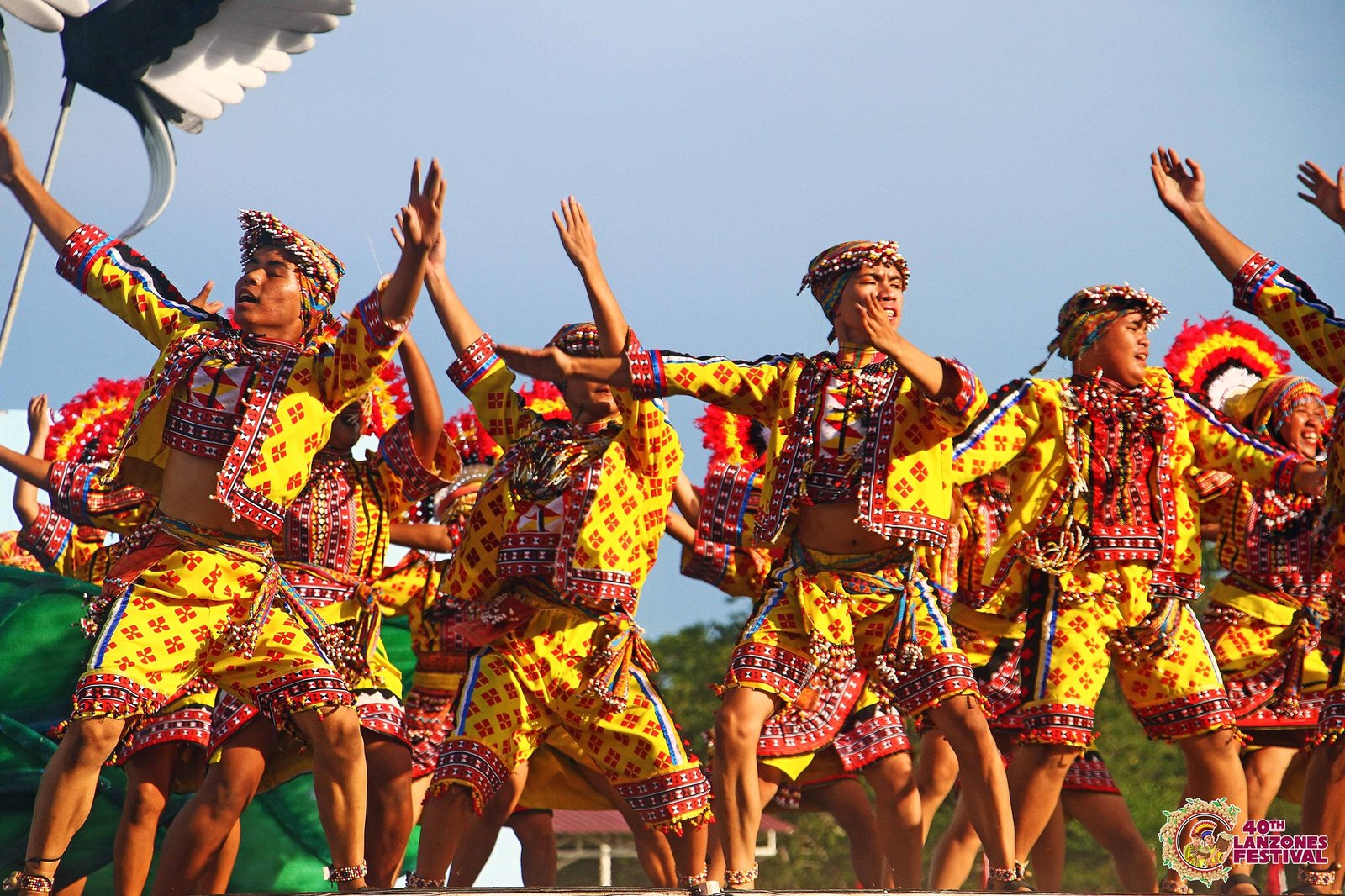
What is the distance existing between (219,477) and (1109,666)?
310 centimetres

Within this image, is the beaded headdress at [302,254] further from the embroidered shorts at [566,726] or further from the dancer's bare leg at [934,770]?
the dancer's bare leg at [934,770]

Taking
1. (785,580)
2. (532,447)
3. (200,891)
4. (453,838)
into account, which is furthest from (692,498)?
(200,891)

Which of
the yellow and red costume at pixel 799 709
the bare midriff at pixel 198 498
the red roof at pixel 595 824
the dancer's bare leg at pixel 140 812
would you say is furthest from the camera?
the red roof at pixel 595 824

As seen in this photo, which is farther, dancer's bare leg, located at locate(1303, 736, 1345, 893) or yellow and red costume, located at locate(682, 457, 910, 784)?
yellow and red costume, located at locate(682, 457, 910, 784)

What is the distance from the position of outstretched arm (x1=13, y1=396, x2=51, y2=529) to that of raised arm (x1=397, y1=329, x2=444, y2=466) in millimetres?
2127

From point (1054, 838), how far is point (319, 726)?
322cm

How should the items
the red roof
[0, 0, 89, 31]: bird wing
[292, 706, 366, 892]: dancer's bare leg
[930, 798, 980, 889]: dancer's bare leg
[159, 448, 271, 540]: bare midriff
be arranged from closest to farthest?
[292, 706, 366, 892]: dancer's bare leg → [159, 448, 271, 540]: bare midriff → [930, 798, 980, 889]: dancer's bare leg → [0, 0, 89, 31]: bird wing → the red roof

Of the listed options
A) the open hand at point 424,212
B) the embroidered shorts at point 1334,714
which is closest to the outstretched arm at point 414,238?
the open hand at point 424,212

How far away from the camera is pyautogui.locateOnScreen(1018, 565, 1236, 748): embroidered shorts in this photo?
5.70 m

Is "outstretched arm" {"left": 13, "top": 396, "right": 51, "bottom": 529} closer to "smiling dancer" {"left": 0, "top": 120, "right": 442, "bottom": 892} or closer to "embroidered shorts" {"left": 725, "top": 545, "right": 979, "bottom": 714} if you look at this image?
"smiling dancer" {"left": 0, "top": 120, "right": 442, "bottom": 892}

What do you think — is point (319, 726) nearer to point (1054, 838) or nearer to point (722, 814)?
point (722, 814)

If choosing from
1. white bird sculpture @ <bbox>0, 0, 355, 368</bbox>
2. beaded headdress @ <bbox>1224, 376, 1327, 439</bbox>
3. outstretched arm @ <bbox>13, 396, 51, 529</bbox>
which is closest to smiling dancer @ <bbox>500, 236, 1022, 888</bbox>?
beaded headdress @ <bbox>1224, 376, 1327, 439</bbox>

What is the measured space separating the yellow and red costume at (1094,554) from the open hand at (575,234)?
58.0 inches

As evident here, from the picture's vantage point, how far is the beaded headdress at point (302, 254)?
18.4ft
